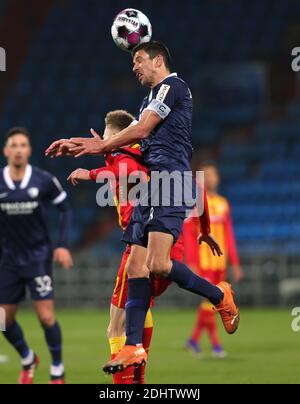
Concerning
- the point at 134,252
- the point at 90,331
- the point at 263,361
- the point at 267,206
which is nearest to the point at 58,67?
the point at 267,206

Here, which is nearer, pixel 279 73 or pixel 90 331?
pixel 90 331

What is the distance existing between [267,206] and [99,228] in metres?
3.23

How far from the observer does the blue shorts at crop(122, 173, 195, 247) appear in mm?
5641

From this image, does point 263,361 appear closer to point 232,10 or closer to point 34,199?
point 34,199

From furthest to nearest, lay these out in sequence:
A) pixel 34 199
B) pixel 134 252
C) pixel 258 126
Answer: pixel 258 126 → pixel 34 199 → pixel 134 252

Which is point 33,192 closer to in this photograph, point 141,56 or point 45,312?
point 45,312

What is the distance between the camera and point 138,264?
5.79m

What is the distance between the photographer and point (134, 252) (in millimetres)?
5781

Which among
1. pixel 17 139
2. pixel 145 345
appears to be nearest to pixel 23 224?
pixel 17 139

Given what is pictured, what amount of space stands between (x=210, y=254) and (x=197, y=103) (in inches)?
381

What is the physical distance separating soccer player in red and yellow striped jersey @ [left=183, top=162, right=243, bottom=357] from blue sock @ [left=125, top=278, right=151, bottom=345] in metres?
3.86

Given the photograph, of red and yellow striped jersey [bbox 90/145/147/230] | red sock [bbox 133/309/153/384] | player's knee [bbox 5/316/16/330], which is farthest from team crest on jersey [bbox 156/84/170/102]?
player's knee [bbox 5/316/16/330]

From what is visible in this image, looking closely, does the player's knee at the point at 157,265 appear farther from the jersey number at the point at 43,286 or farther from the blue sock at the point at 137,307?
the jersey number at the point at 43,286

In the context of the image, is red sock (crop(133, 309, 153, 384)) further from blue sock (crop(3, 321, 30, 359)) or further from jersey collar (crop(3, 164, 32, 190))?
jersey collar (crop(3, 164, 32, 190))
